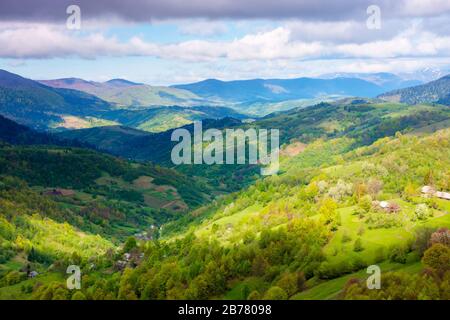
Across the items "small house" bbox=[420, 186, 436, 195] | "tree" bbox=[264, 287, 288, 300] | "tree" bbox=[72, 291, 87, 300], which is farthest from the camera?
"small house" bbox=[420, 186, 436, 195]

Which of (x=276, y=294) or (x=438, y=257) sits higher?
→ (x=438, y=257)

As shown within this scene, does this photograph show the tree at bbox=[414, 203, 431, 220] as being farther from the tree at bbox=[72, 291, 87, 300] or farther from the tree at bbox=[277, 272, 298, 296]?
the tree at bbox=[72, 291, 87, 300]

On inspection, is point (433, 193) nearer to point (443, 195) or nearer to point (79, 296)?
point (443, 195)

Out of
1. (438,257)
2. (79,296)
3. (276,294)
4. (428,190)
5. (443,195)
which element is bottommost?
(79,296)

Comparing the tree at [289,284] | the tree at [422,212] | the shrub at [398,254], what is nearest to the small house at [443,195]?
the tree at [422,212]

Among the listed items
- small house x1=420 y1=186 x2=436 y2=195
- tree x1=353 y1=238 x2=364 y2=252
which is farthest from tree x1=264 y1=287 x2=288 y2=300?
small house x1=420 y1=186 x2=436 y2=195

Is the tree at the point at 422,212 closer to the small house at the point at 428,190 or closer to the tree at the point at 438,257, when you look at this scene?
the small house at the point at 428,190

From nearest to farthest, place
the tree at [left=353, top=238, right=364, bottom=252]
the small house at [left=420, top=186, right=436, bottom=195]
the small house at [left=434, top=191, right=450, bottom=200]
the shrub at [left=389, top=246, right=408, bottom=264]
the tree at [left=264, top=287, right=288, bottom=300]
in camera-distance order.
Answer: the tree at [left=264, top=287, right=288, bottom=300]
the shrub at [left=389, top=246, right=408, bottom=264]
the tree at [left=353, top=238, right=364, bottom=252]
the small house at [left=434, top=191, right=450, bottom=200]
the small house at [left=420, top=186, right=436, bottom=195]

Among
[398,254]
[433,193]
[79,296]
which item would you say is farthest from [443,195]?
[79,296]

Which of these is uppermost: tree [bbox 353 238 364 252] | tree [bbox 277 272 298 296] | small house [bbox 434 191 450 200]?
small house [bbox 434 191 450 200]
